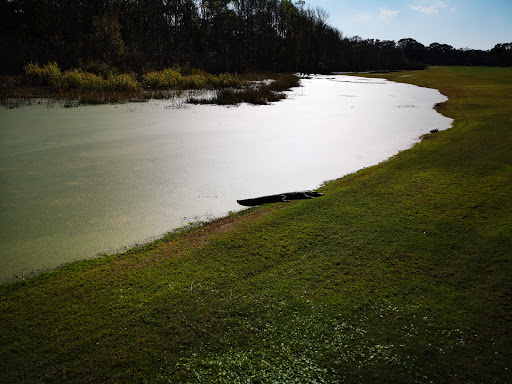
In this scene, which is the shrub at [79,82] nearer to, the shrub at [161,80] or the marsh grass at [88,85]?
the marsh grass at [88,85]

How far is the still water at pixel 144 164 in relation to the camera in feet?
9.37

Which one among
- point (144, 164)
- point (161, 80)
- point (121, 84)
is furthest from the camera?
point (161, 80)

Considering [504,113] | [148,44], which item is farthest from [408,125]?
[148,44]

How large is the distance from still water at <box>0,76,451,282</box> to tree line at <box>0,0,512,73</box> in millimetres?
9593

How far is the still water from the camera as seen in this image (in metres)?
2.86

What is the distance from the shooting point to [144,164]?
4.92 m

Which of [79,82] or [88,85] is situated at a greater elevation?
[79,82]

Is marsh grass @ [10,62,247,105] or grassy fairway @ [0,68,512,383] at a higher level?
marsh grass @ [10,62,247,105]

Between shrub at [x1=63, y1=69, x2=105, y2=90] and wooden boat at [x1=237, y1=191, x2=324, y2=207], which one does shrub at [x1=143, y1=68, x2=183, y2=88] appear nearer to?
shrub at [x1=63, y1=69, x2=105, y2=90]

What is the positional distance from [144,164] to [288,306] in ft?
12.2

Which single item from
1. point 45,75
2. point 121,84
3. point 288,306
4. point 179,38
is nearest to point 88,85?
point 121,84

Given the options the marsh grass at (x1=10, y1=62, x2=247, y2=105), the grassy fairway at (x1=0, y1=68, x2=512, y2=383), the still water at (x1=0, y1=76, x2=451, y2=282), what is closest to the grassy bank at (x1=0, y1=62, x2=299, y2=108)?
the marsh grass at (x1=10, y1=62, x2=247, y2=105)

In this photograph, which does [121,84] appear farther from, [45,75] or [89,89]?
[45,75]

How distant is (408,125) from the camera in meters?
8.55
